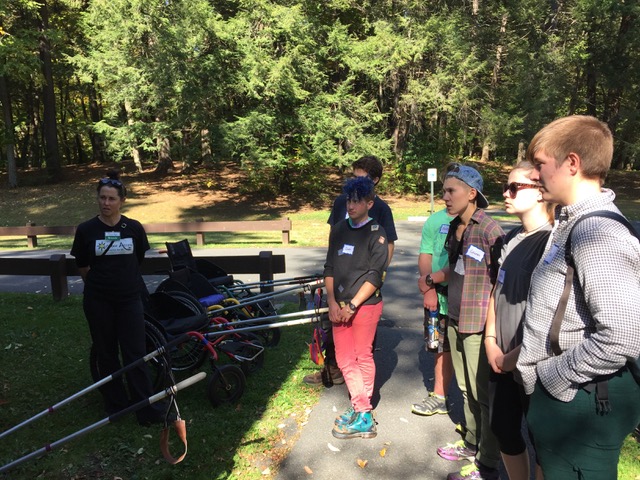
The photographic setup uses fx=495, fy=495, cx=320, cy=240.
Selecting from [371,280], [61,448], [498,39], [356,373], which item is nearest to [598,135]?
[371,280]

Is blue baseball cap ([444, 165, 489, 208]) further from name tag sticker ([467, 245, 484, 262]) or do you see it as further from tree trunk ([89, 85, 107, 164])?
tree trunk ([89, 85, 107, 164])

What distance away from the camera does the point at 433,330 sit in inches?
149

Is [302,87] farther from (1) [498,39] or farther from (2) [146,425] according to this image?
(2) [146,425]

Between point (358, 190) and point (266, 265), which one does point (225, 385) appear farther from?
Result: point (266, 265)

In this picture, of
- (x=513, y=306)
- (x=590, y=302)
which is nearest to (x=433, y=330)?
(x=513, y=306)

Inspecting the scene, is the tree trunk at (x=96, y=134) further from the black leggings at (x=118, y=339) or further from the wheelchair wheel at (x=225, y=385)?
the wheelchair wheel at (x=225, y=385)

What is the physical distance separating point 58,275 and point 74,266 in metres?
0.27

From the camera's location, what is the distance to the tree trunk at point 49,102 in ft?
91.8

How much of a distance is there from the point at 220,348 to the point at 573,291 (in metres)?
3.43

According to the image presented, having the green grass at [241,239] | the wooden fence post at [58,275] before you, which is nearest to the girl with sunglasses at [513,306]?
the wooden fence post at [58,275]

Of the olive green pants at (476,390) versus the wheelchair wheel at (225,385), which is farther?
the wheelchair wheel at (225,385)

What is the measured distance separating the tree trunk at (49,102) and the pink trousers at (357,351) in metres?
30.1

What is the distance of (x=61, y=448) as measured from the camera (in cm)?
370

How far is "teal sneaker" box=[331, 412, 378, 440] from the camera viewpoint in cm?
369
